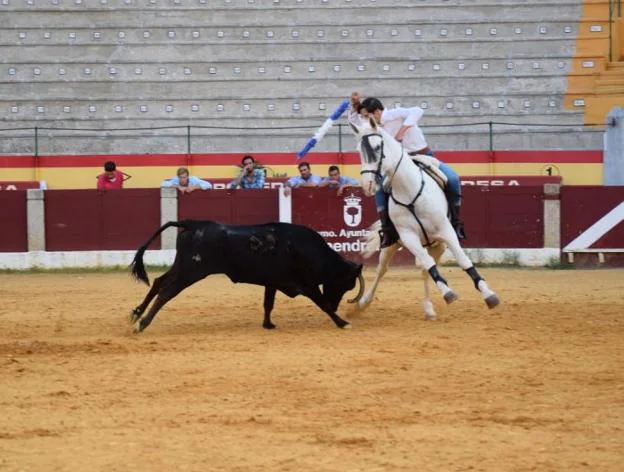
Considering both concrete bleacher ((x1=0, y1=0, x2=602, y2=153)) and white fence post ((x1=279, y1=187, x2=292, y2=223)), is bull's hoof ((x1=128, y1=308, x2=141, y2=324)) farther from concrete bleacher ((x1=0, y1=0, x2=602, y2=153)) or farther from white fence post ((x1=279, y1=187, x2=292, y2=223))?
concrete bleacher ((x1=0, y1=0, x2=602, y2=153))

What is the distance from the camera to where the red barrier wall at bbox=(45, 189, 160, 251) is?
19625 millimetres

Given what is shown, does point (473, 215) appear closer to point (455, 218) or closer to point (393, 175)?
point (455, 218)

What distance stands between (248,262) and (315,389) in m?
3.19

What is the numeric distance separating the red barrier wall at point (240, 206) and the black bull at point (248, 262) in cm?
834

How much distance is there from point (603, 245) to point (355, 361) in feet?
36.8

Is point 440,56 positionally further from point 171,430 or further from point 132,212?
point 171,430

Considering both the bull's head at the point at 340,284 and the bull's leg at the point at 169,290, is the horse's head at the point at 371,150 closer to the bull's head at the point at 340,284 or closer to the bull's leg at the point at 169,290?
the bull's head at the point at 340,284

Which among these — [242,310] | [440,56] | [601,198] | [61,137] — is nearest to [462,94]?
[440,56]

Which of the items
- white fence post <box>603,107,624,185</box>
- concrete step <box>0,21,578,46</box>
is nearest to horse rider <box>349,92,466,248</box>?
white fence post <box>603,107,624,185</box>

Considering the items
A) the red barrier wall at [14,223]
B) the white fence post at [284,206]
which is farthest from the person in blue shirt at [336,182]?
the red barrier wall at [14,223]

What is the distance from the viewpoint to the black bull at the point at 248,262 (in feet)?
35.5

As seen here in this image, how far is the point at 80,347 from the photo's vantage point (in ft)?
32.9

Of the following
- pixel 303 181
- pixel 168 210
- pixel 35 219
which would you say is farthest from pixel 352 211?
pixel 35 219

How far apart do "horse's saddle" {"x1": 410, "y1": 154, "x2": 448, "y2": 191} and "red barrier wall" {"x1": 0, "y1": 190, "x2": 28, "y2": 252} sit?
9.89 m
